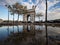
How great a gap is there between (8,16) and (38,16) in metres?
25.1

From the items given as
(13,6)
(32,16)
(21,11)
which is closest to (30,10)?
(32,16)

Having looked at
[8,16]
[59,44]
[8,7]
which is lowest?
[59,44]

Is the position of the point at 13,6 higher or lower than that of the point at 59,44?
higher

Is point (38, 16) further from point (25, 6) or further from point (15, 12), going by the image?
point (15, 12)

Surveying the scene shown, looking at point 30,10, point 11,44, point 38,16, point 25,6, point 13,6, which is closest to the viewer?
point 11,44

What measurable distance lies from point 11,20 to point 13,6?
6.49 m

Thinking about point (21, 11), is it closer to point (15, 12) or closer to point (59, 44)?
point (15, 12)

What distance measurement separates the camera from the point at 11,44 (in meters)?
6.63

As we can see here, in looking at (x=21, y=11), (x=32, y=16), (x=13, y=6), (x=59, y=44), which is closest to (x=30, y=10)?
(x=32, y=16)

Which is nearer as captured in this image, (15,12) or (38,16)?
(15,12)

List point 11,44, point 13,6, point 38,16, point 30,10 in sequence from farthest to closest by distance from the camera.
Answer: point 38,16
point 30,10
point 13,6
point 11,44

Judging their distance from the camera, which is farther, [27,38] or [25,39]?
[27,38]

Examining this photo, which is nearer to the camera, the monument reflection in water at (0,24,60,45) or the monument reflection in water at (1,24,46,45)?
the monument reflection in water at (1,24,46,45)

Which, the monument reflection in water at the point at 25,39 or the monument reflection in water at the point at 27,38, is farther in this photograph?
the monument reflection in water at the point at 27,38
